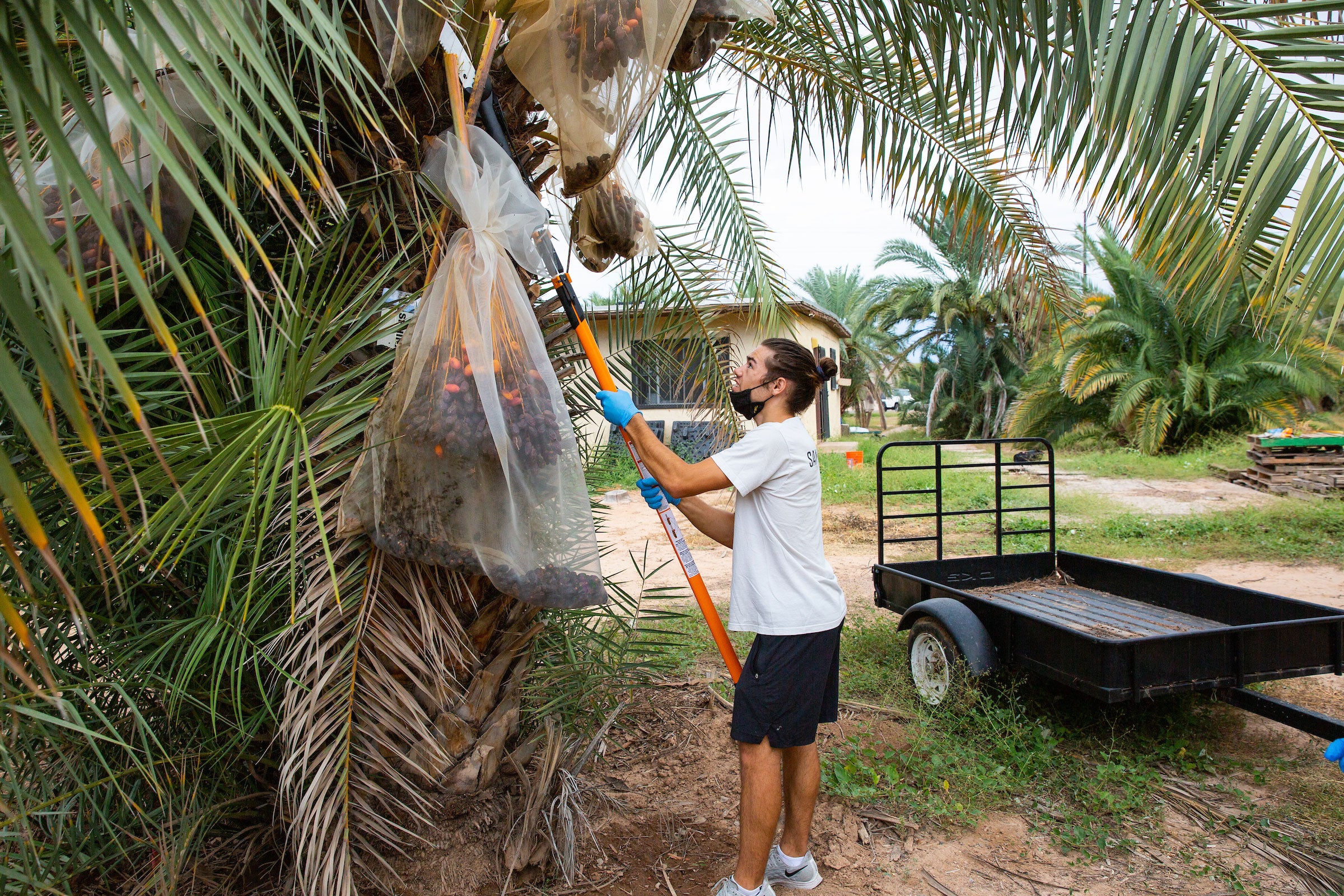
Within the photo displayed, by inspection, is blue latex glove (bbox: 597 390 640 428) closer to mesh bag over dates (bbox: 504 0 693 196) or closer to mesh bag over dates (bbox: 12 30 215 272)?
mesh bag over dates (bbox: 504 0 693 196)

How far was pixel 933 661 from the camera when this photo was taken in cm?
421

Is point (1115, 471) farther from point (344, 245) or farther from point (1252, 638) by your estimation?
point (344, 245)

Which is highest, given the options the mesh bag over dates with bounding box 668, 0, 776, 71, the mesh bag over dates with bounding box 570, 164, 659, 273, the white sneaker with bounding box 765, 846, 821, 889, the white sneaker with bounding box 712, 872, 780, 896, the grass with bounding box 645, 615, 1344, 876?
the mesh bag over dates with bounding box 668, 0, 776, 71

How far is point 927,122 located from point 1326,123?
8.14ft

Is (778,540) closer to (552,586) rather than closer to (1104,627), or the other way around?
(552,586)

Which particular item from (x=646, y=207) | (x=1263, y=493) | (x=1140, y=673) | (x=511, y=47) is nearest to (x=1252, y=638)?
(x=1140, y=673)

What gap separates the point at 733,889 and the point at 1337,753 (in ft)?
6.36

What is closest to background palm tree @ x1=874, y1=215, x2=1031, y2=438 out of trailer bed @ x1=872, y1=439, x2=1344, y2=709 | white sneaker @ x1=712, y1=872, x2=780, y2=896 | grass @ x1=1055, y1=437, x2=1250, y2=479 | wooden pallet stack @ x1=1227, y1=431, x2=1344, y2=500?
grass @ x1=1055, y1=437, x2=1250, y2=479

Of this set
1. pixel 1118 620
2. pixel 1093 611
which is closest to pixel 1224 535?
pixel 1093 611

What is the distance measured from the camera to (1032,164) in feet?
9.42

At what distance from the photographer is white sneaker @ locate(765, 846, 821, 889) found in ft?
8.99

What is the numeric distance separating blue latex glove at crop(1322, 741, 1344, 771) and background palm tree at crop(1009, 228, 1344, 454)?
46.3 feet

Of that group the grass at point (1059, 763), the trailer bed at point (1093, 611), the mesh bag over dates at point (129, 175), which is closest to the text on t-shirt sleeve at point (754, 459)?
the grass at point (1059, 763)

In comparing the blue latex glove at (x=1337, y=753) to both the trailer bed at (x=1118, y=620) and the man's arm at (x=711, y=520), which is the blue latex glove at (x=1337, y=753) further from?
the man's arm at (x=711, y=520)
